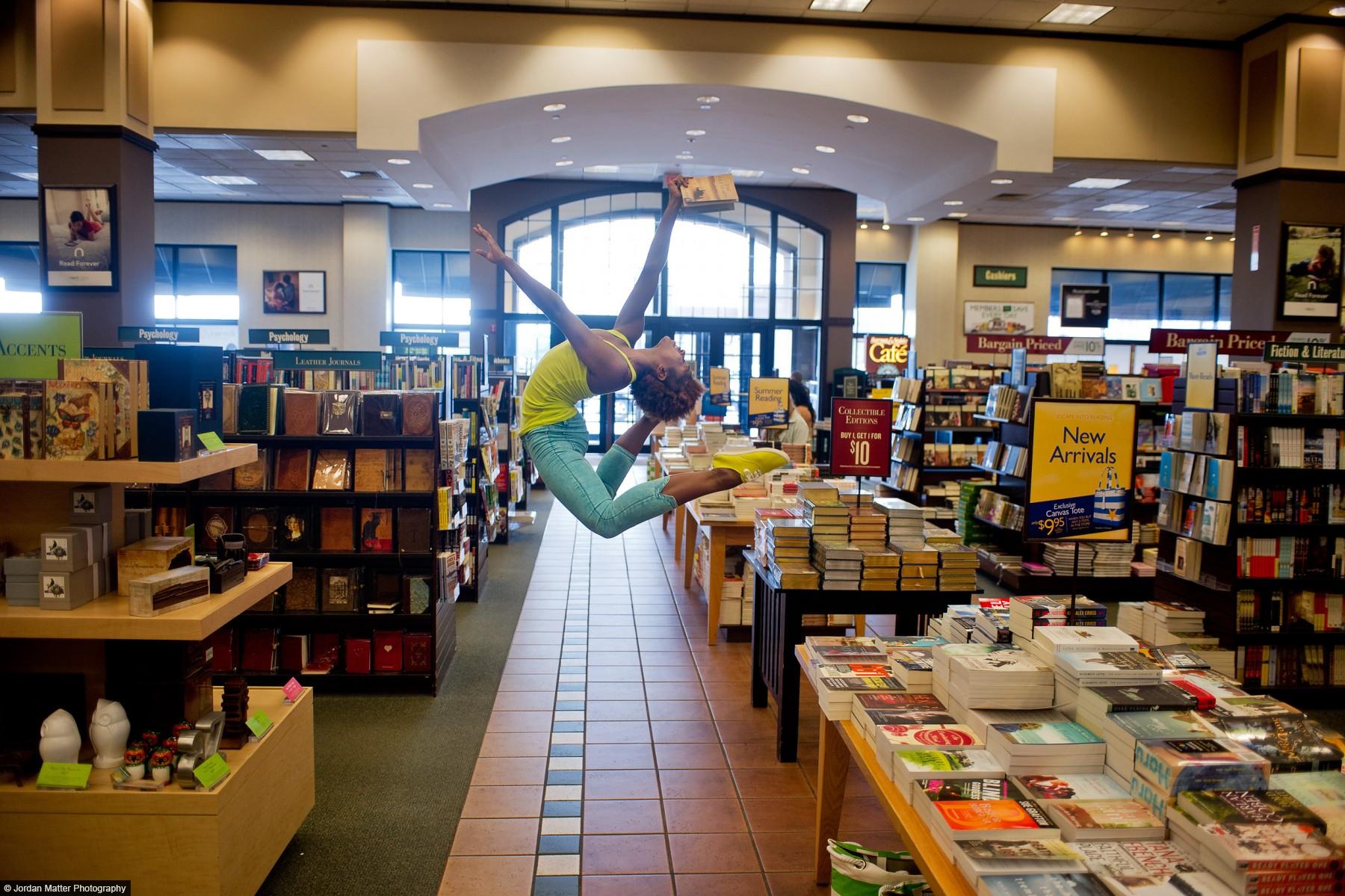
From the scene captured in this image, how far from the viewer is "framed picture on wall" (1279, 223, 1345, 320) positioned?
347 inches

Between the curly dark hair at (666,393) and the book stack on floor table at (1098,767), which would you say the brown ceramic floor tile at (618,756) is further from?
the curly dark hair at (666,393)

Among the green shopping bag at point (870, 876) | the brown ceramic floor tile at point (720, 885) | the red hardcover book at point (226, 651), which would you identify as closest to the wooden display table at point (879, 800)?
the green shopping bag at point (870, 876)

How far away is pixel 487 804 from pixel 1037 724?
239 centimetres

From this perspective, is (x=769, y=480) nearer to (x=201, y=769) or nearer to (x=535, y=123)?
(x=201, y=769)

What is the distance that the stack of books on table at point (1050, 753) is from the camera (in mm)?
2318

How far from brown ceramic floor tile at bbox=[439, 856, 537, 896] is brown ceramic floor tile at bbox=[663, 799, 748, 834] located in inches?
24.6

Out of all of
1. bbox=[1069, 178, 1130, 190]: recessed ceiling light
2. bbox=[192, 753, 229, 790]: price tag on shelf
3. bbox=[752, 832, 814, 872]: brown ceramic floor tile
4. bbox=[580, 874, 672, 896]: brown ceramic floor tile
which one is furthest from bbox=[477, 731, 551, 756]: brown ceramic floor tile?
bbox=[1069, 178, 1130, 190]: recessed ceiling light

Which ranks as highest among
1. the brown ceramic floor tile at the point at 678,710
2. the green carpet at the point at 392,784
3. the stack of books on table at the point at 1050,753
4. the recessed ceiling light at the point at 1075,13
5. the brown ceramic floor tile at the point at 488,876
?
the recessed ceiling light at the point at 1075,13

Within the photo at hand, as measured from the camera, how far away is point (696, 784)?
4047mm

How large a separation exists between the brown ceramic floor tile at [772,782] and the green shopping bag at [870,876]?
4.01 ft

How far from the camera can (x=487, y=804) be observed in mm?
3848

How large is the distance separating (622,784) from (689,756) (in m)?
0.44

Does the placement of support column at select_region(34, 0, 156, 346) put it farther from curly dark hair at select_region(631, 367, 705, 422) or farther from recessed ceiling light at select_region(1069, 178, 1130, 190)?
recessed ceiling light at select_region(1069, 178, 1130, 190)

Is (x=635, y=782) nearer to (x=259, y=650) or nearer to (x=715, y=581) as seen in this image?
(x=715, y=581)
